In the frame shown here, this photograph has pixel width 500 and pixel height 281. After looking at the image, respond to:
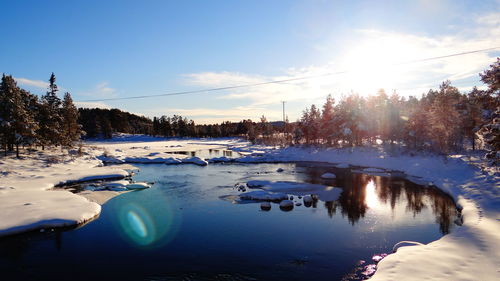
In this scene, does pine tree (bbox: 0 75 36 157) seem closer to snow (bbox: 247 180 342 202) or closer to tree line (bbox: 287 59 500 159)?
snow (bbox: 247 180 342 202)

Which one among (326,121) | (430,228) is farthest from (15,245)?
(326,121)

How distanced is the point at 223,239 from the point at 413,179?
27.5 meters

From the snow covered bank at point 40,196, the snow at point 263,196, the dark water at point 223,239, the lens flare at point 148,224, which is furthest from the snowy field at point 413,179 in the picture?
the snow at point 263,196

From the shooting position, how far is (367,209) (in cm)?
2298

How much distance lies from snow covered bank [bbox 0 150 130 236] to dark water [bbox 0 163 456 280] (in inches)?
42.2

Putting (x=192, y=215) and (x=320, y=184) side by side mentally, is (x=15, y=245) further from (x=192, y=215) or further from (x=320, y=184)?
(x=320, y=184)

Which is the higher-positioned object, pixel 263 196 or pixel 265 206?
pixel 263 196

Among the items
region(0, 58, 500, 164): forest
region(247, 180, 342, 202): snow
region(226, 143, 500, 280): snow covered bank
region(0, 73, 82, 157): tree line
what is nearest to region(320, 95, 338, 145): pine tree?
region(0, 58, 500, 164): forest

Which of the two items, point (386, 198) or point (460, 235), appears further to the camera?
point (386, 198)

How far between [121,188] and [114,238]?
1362 cm

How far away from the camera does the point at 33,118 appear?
48344 millimetres

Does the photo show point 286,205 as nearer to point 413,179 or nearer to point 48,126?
point 413,179

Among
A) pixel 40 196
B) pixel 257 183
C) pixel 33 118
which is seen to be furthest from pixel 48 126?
pixel 257 183

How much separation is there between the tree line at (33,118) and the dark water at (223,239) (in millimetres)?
24731
